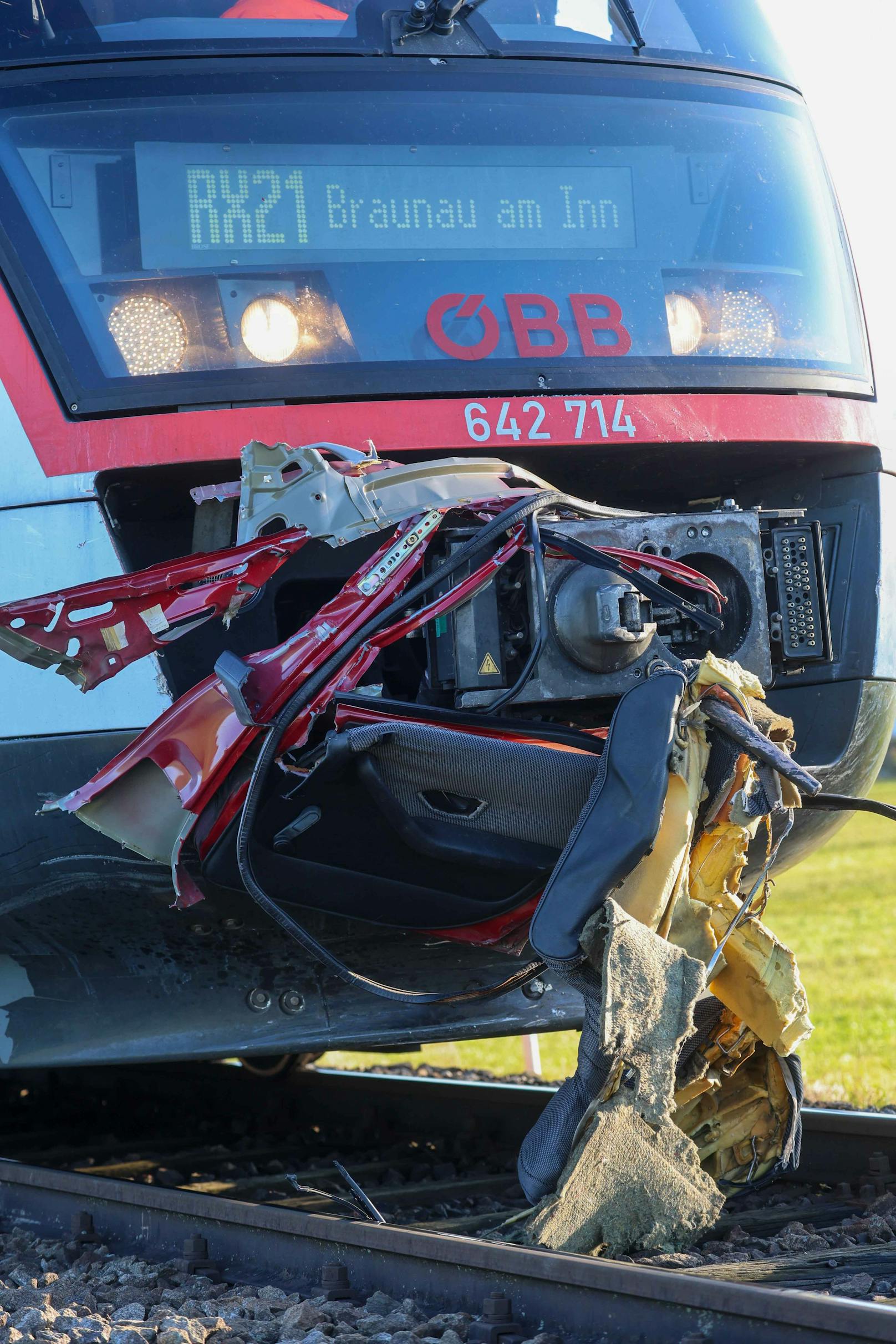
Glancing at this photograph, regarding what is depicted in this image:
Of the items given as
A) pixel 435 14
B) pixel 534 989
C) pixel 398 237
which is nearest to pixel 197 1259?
pixel 534 989

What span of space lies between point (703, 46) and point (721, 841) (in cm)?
258

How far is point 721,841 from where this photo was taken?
359 cm

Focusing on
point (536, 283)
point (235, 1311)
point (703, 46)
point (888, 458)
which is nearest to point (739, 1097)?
point (235, 1311)

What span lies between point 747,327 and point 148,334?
172 centimetres

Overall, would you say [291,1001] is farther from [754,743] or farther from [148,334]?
[148,334]

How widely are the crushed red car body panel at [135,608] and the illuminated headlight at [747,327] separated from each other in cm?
151

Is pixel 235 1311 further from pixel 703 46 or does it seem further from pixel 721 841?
pixel 703 46

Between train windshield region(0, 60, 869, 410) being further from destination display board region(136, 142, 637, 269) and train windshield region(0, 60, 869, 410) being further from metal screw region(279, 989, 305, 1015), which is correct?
metal screw region(279, 989, 305, 1015)

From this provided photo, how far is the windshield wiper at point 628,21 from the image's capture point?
184 inches

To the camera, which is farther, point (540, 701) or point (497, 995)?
point (497, 995)

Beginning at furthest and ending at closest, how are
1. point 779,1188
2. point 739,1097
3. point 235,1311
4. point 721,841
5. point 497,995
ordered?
1. point 779,1188
2. point 497,995
3. point 739,1097
4. point 721,841
5. point 235,1311

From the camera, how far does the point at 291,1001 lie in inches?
170

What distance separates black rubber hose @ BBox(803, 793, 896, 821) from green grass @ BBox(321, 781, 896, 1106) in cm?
78

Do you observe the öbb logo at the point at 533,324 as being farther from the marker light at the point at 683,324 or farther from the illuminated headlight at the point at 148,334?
the illuminated headlight at the point at 148,334
